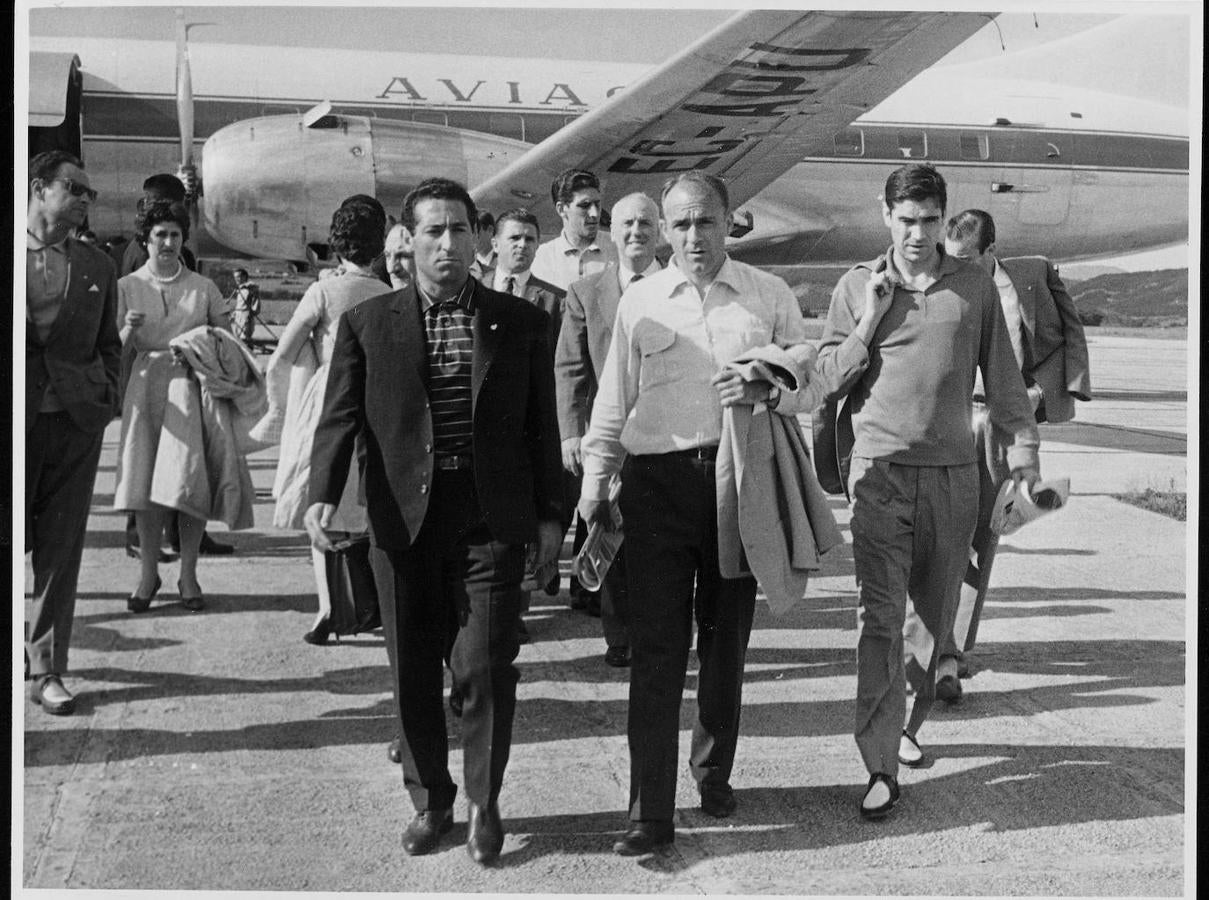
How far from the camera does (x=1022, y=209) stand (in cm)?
1667

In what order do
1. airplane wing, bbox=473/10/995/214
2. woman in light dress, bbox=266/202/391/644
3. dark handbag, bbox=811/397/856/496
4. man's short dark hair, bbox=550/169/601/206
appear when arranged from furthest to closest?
airplane wing, bbox=473/10/995/214 < man's short dark hair, bbox=550/169/601/206 < woman in light dress, bbox=266/202/391/644 < dark handbag, bbox=811/397/856/496

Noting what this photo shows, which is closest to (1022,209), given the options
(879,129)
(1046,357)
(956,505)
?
(879,129)

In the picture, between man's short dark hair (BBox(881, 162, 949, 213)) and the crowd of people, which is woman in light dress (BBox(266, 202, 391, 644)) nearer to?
the crowd of people

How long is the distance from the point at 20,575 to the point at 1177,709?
3787mm

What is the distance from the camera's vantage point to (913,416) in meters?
3.89

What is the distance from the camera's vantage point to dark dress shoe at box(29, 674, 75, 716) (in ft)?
14.5

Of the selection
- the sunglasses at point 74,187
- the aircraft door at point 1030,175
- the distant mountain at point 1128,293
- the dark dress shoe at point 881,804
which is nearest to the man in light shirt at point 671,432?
the dark dress shoe at point 881,804

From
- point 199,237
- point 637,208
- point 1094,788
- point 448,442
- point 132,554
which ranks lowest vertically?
point 1094,788

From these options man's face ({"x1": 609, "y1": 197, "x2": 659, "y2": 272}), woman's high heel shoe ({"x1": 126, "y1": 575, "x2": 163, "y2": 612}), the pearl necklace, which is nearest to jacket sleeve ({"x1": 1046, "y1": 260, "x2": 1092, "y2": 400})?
man's face ({"x1": 609, "y1": 197, "x2": 659, "y2": 272})

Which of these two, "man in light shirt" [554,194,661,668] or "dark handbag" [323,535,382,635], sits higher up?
"man in light shirt" [554,194,661,668]

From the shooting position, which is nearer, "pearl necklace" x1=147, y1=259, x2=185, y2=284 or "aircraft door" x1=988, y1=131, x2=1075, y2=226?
"pearl necklace" x1=147, y1=259, x2=185, y2=284

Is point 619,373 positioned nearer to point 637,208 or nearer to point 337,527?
point 637,208

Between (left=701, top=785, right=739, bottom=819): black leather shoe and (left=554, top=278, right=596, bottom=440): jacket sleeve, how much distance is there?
164 cm

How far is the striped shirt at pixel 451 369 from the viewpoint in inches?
135
